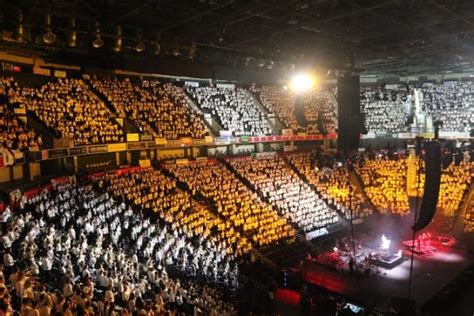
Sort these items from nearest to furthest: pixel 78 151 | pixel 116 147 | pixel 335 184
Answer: pixel 78 151
pixel 116 147
pixel 335 184

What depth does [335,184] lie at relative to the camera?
1160 inches

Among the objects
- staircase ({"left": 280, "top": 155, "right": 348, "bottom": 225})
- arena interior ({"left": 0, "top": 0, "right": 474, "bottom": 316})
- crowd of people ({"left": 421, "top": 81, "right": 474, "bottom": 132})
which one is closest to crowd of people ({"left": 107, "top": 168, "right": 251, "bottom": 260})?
arena interior ({"left": 0, "top": 0, "right": 474, "bottom": 316})

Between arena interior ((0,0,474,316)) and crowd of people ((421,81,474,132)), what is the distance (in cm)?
49

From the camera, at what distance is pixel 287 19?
16.5 metres

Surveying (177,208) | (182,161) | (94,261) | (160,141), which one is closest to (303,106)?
(182,161)

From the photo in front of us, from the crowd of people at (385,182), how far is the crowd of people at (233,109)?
835 centimetres

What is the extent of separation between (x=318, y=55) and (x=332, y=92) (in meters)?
21.1

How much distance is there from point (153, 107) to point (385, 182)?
1821 cm

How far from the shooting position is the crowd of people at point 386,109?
37531 millimetres

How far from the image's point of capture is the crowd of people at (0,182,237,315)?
9.47m

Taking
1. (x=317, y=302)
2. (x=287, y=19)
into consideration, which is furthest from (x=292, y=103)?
(x=317, y=302)

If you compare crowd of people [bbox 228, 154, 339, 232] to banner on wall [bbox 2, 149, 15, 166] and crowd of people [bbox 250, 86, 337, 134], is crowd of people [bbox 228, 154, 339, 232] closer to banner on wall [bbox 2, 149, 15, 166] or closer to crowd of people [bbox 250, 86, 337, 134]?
crowd of people [bbox 250, 86, 337, 134]

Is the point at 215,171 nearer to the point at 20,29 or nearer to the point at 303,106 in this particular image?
the point at 303,106

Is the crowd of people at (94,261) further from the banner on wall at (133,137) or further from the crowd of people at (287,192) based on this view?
the crowd of people at (287,192)
